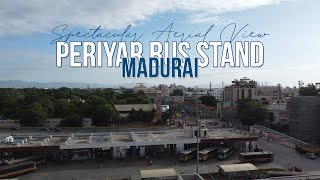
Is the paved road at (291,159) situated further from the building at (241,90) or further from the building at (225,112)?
the building at (241,90)

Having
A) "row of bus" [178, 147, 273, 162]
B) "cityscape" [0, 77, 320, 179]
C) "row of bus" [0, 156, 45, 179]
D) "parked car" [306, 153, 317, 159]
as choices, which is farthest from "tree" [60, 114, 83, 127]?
"parked car" [306, 153, 317, 159]

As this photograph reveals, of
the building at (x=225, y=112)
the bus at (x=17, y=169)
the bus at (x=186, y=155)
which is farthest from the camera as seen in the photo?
the building at (x=225, y=112)

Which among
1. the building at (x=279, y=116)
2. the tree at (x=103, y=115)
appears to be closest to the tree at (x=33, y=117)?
the tree at (x=103, y=115)

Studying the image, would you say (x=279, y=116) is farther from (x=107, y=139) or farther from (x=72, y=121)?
(x=107, y=139)

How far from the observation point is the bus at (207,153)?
25598mm

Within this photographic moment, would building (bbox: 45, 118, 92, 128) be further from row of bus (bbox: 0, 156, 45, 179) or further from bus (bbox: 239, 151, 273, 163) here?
bus (bbox: 239, 151, 273, 163)

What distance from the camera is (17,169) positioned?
72.8 feet

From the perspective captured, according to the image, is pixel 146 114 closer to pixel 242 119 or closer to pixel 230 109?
pixel 242 119

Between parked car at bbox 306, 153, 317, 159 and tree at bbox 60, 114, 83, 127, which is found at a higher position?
tree at bbox 60, 114, 83, 127

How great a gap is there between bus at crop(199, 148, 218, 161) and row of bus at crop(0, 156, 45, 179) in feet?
37.7

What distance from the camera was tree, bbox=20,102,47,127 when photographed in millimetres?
42531

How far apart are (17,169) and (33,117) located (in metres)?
21.4

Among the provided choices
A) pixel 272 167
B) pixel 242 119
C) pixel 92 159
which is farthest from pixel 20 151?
pixel 242 119

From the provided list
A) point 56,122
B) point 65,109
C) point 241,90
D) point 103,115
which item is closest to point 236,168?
point 103,115
